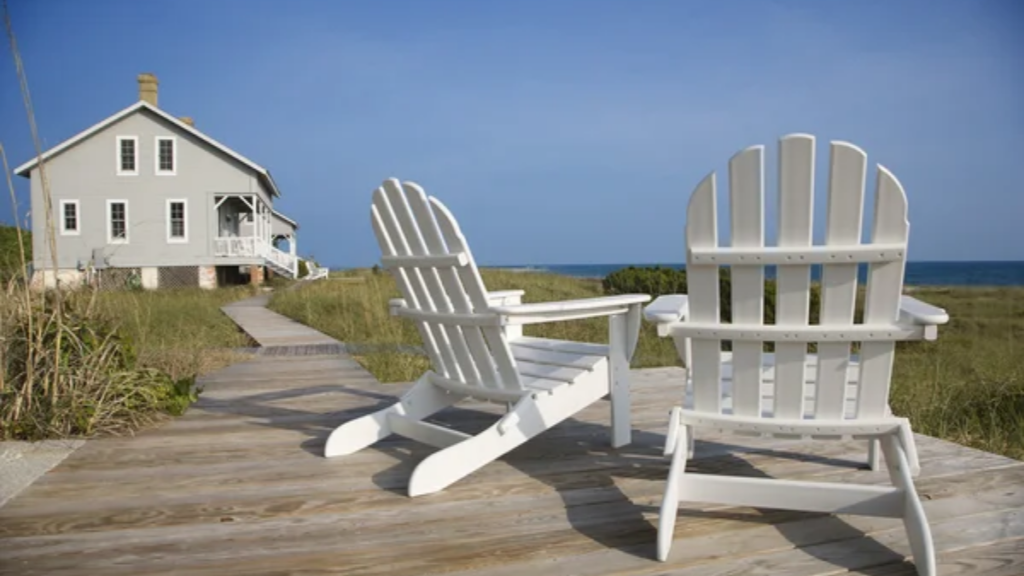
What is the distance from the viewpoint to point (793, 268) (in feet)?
6.62

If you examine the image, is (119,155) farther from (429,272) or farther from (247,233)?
(429,272)

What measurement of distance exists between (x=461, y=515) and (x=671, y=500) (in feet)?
2.20

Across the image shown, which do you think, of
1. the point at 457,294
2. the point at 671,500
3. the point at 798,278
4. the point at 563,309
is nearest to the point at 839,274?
the point at 798,278

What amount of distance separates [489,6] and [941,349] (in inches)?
332

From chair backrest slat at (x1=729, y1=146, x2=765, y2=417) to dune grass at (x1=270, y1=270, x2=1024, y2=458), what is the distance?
2040 millimetres

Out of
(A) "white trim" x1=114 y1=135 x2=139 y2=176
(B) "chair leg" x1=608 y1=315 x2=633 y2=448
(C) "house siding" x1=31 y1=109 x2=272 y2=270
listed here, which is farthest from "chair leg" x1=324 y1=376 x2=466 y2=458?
(A) "white trim" x1=114 y1=135 x2=139 y2=176

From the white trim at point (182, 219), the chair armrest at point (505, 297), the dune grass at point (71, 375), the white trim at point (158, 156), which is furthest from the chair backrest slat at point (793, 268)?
the white trim at point (158, 156)

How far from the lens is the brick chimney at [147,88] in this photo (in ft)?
67.3

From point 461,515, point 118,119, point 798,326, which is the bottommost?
point 461,515

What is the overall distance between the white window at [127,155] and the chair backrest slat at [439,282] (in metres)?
20.2

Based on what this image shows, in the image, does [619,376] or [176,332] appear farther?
[176,332]

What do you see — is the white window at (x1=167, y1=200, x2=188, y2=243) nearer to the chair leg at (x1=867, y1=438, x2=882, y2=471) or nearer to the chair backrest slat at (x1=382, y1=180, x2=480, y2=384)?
the chair backrest slat at (x1=382, y1=180, x2=480, y2=384)

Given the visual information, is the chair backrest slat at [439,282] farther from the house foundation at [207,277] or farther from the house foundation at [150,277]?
the house foundation at [150,277]

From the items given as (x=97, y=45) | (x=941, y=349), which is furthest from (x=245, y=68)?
(x=941, y=349)
